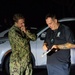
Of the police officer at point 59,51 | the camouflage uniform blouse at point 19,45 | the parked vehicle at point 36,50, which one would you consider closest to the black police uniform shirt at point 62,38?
the police officer at point 59,51

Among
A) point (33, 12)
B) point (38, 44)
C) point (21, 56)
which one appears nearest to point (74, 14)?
point (33, 12)

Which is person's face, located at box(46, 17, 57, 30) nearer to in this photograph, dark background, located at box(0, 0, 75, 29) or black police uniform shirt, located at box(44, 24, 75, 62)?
black police uniform shirt, located at box(44, 24, 75, 62)

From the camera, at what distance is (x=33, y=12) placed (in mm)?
29047

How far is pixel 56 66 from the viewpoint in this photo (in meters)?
6.01

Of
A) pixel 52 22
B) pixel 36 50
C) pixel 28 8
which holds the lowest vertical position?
pixel 36 50

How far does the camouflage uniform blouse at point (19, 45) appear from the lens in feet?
22.4

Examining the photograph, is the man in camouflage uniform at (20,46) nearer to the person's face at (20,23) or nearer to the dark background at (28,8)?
the person's face at (20,23)

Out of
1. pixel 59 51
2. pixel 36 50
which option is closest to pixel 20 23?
pixel 59 51

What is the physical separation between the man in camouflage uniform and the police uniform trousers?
906 millimetres

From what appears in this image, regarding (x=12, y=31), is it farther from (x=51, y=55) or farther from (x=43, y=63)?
(x=43, y=63)

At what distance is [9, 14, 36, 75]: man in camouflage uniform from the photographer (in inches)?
268

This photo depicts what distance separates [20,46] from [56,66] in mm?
1035

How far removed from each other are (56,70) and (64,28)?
25.8 inches

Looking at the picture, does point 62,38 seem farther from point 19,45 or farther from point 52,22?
point 19,45
